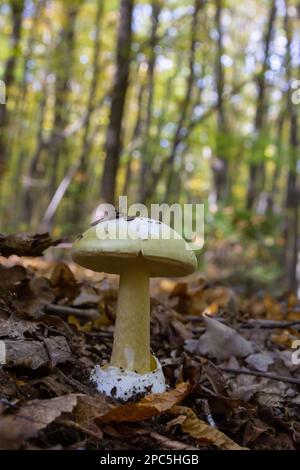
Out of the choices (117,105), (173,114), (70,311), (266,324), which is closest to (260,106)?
(117,105)

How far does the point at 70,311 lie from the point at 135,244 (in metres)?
1.21

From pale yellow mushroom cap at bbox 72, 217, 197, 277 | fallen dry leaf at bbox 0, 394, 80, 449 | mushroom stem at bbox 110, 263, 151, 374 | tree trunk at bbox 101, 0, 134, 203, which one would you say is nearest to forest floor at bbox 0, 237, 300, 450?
fallen dry leaf at bbox 0, 394, 80, 449

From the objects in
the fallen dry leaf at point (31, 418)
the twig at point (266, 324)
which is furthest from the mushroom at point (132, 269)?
the twig at point (266, 324)

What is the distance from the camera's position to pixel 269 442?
5.57ft

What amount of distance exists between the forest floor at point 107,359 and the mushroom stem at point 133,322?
0.17m

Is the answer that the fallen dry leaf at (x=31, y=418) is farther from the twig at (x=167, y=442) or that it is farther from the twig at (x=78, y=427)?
the twig at (x=167, y=442)

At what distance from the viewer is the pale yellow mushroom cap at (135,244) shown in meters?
1.64

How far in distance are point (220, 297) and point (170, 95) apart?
59.0 ft

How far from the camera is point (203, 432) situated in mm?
1617

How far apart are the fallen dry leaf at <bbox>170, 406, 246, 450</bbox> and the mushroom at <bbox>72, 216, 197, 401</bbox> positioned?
0.64 ft

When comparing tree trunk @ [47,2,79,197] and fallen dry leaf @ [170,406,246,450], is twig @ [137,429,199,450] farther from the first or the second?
tree trunk @ [47,2,79,197]

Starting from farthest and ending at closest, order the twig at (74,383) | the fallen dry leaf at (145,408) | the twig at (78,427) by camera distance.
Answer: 1. the twig at (74,383)
2. the fallen dry leaf at (145,408)
3. the twig at (78,427)

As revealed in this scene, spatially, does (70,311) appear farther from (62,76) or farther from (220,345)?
(62,76)

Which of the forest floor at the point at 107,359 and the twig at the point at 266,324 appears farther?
the twig at the point at 266,324
